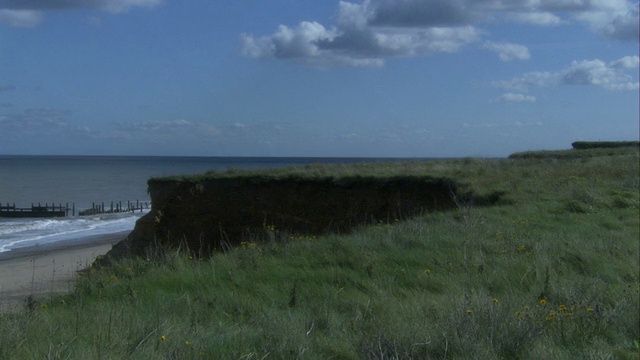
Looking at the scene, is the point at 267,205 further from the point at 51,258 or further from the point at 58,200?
the point at 51,258

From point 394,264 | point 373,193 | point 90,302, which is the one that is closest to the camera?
point 90,302

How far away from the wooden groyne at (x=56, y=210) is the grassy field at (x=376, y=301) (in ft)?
65.1

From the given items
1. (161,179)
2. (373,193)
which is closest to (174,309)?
(373,193)

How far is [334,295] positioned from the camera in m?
7.81

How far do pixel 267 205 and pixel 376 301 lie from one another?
60.4 feet

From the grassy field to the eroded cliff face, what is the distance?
29.0 feet

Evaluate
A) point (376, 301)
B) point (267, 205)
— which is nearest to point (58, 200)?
point (267, 205)

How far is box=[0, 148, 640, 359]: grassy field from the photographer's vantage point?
546 cm

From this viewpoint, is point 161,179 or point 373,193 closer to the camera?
point 373,193

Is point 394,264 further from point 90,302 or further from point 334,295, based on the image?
point 90,302

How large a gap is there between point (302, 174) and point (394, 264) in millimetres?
16204

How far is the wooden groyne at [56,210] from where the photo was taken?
30.2m

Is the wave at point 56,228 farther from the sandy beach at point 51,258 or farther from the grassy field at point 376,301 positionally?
the grassy field at point 376,301

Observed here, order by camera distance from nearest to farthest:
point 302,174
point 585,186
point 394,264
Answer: point 394,264 → point 585,186 → point 302,174
